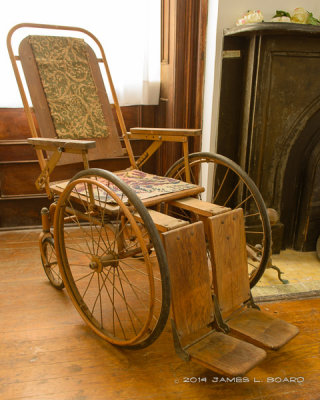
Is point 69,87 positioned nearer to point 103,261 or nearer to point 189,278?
point 103,261

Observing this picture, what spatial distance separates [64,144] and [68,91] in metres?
0.63

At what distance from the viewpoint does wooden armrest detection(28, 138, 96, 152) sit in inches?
51.4

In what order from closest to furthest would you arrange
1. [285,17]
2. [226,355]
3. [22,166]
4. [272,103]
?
[226,355]
[285,17]
[272,103]
[22,166]

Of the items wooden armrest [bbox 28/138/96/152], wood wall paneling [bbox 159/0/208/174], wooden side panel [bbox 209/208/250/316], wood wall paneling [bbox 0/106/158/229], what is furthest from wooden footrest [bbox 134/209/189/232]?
wood wall paneling [bbox 0/106/158/229]

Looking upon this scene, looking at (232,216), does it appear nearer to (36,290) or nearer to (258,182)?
(258,182)

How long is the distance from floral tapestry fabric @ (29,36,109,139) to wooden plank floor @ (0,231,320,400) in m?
0.91

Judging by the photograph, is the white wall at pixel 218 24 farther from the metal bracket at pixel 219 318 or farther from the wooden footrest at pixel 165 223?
the metal bracket at pixel 219 318

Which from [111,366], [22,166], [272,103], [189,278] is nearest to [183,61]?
[272,103]

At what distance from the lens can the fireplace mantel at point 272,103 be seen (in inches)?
74.5

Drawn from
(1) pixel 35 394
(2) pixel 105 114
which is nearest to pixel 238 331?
(1) pixel 35 394

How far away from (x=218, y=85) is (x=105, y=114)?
0.66m

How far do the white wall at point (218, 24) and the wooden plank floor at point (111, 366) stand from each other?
3.54 ft

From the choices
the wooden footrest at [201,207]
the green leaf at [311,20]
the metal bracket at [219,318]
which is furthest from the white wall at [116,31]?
the metal bracket at [219,318]

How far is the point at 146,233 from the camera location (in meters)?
1.56
